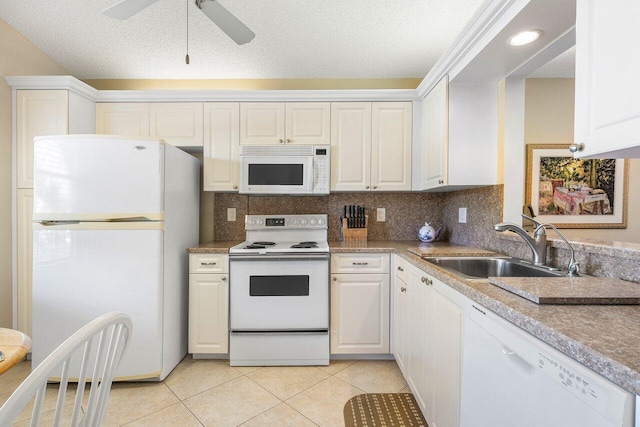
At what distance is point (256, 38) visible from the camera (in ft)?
7.18

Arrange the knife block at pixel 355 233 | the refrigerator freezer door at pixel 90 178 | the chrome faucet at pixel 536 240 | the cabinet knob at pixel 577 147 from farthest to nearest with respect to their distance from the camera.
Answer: the knife block at pixel 355 233
the refrigerator freezer door at pixel 90 178
the chrome faucet at pixel 536 240
the cabinet knob at pixel 577 147

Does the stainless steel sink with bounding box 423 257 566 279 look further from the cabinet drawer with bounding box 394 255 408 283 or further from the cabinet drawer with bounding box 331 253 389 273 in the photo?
the cabinet drawer with bounding box 331 253 389 273

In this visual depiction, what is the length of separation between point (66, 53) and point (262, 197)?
6.55 ft

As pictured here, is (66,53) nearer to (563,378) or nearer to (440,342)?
(440,342)

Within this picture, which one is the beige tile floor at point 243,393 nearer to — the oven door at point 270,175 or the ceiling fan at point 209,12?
the oven door at point 270,175

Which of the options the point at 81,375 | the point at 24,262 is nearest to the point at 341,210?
the point at 81,375

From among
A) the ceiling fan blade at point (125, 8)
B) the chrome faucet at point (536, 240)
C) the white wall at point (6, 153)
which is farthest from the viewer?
the white wall at point (6, 153)

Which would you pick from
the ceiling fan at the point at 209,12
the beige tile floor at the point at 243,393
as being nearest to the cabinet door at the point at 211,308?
the beige tile floor at the point at 243,393

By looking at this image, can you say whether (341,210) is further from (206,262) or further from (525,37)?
(525,37)

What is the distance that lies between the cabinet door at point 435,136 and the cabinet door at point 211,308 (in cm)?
174

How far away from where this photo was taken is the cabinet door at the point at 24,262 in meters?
2.18

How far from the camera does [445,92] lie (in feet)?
6.40

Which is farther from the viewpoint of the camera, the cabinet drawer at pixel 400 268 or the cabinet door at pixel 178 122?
the cabinet door at pixel 178 122

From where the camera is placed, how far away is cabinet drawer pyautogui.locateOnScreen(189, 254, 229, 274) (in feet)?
7.20
